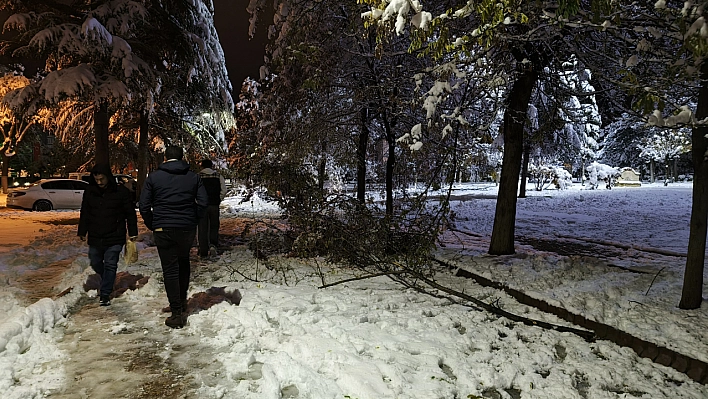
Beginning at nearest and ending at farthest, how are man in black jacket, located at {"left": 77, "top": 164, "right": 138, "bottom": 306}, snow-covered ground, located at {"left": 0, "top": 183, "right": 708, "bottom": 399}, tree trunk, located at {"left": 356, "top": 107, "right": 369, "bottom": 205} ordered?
snow-covered ground, located at {"left": 0, "top": 183, "right": 708, "bottom": 399} < man in black jacket, located at {"left": 77, "top": 164, "right": 138, "bottom": 306} < tree trunk, located at {"left": 356, "top": 107, "right": 369, "bottom": 205}

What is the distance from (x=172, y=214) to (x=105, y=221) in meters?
1.39

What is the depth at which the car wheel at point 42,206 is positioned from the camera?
20.5m

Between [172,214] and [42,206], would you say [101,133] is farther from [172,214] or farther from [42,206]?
[42,206]

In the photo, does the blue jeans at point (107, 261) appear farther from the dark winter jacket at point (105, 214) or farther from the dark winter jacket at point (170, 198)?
the dark winter jacket at point (170, 198)

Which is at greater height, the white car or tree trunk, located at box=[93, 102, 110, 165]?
tree trunk, located at box=[93, 102, 110, 165]

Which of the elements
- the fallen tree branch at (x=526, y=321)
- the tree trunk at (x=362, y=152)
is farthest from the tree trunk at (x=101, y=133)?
the fallen tree branch at (x=526, y=321)


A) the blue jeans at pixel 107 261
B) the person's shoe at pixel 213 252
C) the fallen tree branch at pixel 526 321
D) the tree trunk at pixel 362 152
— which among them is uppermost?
the tree trunk at pixel 362 152

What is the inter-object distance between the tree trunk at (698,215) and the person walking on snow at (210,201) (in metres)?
7.53

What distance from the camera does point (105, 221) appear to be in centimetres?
567

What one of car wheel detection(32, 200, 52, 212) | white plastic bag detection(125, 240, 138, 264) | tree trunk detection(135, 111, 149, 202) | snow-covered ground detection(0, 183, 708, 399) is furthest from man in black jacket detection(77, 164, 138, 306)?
car wheel detection(32, 200, 52, 212)

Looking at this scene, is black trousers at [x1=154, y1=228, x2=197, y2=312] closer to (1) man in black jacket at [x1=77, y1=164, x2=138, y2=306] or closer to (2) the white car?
(1) man in black jacket at [x1=77, y1=164, x2=138, y2=306]

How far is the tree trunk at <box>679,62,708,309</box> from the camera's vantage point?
16.1 feet

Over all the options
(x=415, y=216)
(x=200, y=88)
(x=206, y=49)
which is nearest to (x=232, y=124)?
(x=200, y=88)

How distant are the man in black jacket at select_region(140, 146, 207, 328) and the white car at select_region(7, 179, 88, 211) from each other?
18.2 meters
